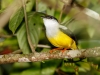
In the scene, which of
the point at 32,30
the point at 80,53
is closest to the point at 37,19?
the point at 32,30

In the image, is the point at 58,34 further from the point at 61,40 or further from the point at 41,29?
the point at 41,29

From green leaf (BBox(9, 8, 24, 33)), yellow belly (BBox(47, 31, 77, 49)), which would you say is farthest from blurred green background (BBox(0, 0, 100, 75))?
yellow belly (BBox(47, 31, 77, 49))

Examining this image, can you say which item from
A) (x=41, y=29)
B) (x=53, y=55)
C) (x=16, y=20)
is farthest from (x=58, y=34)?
(x=16, y=20)

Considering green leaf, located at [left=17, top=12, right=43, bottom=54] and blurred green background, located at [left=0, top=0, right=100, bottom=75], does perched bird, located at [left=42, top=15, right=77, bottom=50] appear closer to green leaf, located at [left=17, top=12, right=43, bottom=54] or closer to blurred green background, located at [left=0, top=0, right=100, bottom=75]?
blurred green background, located at [left=0, top=0, right=100, bottom=75]

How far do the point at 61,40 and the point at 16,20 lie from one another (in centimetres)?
67

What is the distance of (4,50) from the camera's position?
2.56 metres

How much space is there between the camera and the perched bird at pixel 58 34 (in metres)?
2.15

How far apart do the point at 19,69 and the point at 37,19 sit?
27.6 inches

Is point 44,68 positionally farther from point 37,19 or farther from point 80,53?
point 80,53

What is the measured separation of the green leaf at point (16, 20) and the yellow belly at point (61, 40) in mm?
571

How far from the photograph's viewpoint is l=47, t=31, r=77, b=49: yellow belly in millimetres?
2146

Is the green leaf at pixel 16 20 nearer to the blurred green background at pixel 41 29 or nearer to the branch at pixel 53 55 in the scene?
the blurred green background at pixel 41 29

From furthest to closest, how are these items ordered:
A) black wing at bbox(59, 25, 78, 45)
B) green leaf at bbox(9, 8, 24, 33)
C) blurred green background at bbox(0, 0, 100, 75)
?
1. black wing at bbox(59, 25, 78, 45)
2. blurred green background at bbox(0, 0, 100, 75)
3. green leaf at bbox(9, 8, 24, 33)

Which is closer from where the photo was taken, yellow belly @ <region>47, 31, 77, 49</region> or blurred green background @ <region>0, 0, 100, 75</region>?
A: blurred green background @ <region>0, 0, 100, 75</region>
